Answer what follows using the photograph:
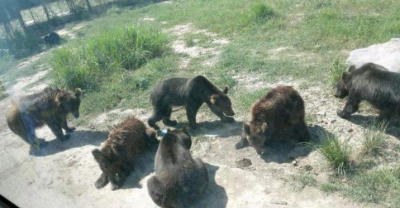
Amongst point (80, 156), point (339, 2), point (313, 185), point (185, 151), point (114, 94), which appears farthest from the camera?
point (339, 2)

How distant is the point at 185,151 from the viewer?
17.4 feet

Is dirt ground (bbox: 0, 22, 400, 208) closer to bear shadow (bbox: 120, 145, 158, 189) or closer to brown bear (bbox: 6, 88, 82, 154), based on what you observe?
bear shadow (bbox: 120, 145, 158, 189)

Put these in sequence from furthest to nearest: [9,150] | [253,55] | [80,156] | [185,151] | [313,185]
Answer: [253,55] < [9,150] < [80,156] < [185,151] < [313,185]

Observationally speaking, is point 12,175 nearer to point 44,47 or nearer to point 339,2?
point 339,2

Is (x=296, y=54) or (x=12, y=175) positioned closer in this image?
(x=12, y=175)

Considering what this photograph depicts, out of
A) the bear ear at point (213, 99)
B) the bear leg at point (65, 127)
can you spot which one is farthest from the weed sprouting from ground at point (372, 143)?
the bear leg at point (65, 127)

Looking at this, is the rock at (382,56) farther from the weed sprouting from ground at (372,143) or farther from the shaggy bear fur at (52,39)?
the shaggy bear fur at (52,39)

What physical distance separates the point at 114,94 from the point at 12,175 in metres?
3.26

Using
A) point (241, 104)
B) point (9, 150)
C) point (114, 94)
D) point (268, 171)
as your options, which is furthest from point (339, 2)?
point (9, 150)

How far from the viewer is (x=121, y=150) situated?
6.11 meters

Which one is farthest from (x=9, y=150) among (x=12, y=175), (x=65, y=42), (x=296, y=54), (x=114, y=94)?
(x=65, y=42)

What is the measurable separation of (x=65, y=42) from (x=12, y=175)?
37.7 feet

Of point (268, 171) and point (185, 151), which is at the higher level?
point (185, 151)

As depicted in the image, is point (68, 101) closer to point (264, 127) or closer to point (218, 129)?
point (218, 129)
